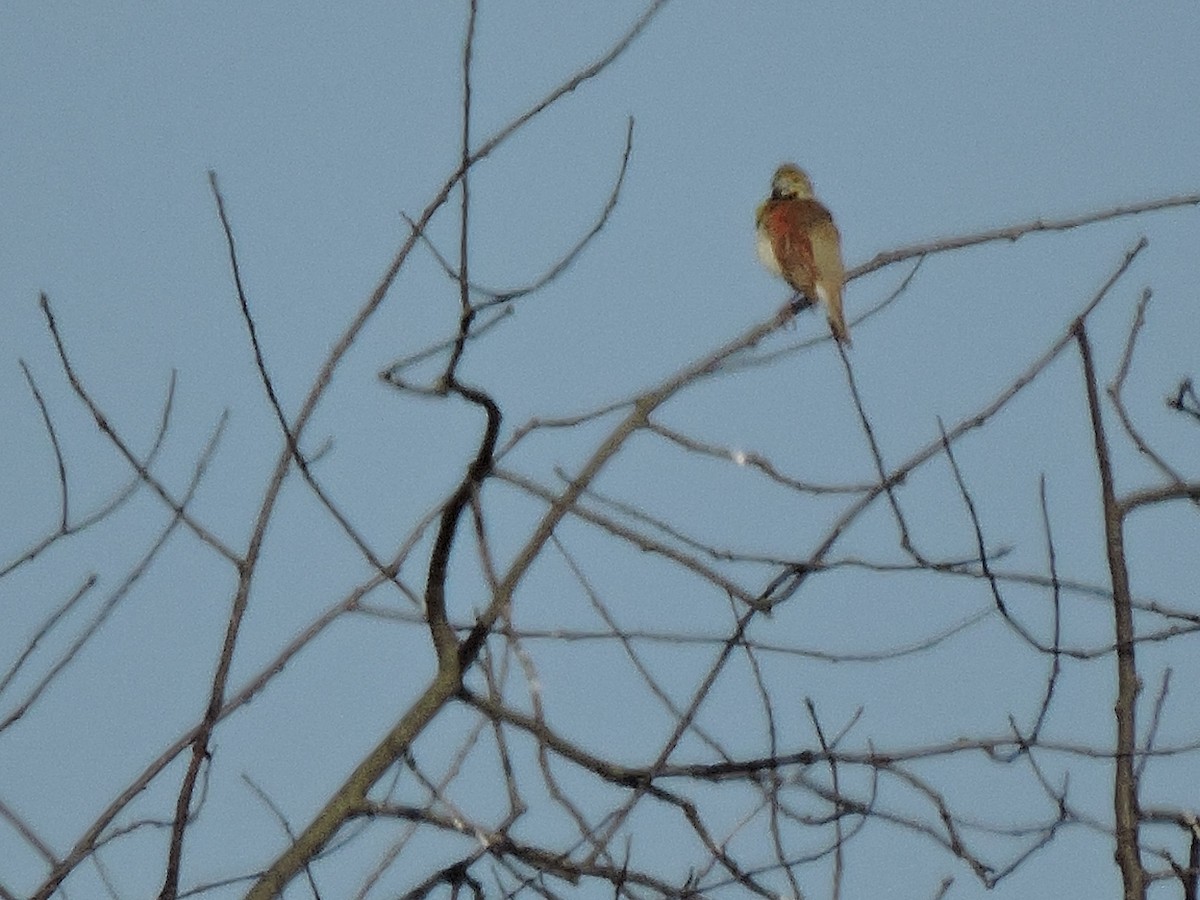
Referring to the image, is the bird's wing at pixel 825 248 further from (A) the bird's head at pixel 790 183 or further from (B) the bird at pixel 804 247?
(A) the bird's head at pixel 790 183

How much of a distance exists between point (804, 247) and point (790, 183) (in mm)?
1622

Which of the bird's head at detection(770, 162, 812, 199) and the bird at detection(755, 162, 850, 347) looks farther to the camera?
the bird's head at detection(770, 162, 812, 199)

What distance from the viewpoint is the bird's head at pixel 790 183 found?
916cm

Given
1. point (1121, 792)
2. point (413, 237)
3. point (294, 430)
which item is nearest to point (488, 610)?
point (294, 430)

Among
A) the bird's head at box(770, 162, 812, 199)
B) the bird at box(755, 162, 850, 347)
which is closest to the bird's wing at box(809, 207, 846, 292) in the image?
the bird at box(755, 162, 850, 347)

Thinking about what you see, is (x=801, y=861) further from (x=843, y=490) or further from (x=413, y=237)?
(x=413, y=237)

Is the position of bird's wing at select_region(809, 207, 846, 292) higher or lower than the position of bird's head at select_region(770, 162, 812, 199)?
lower

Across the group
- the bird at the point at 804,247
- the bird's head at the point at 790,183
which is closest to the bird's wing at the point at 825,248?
the bird at the point at 804,247

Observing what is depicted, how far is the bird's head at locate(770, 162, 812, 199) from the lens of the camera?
30.0ft

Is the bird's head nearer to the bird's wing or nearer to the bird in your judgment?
the bird

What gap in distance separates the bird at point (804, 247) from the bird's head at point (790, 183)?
0.24 meters

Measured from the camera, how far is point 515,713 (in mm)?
2699

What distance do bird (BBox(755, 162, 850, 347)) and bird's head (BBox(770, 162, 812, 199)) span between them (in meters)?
0.24

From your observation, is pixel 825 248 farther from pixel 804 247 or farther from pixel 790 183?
pixel 790 183
